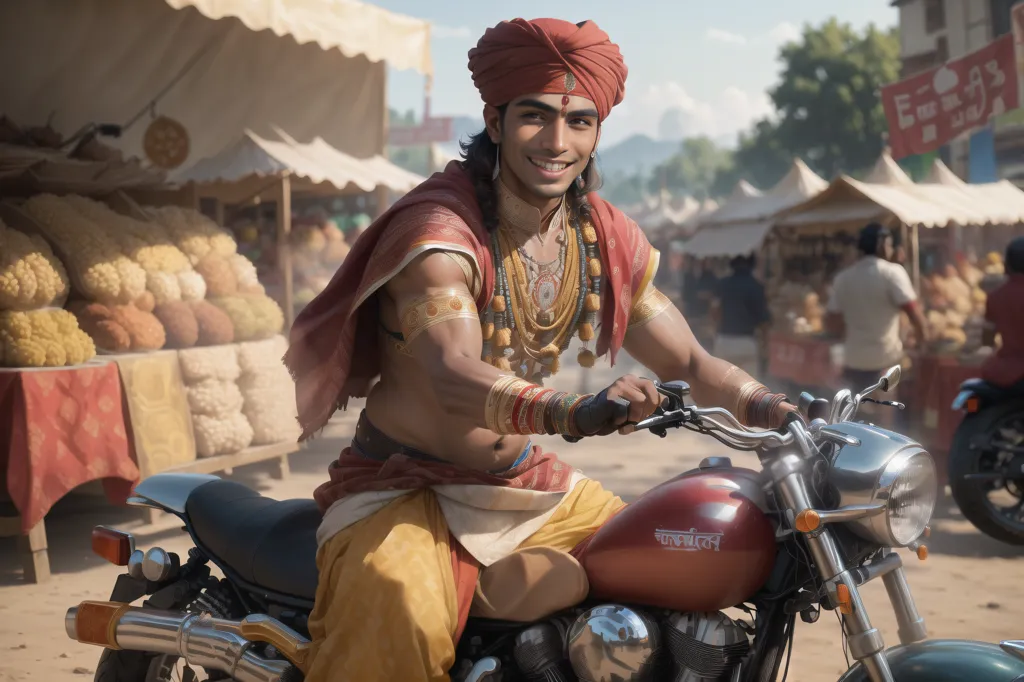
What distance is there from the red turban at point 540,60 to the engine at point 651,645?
47.9 inches

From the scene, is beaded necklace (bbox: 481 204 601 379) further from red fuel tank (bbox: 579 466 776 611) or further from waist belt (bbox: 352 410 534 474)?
red fuel tank (bbox: 579 466 776 611)

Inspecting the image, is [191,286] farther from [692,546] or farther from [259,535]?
[692,546]

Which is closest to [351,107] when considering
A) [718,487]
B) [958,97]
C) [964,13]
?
[958,97]

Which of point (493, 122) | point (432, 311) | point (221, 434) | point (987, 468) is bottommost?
point (987, 468)

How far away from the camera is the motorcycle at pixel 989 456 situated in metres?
6.10

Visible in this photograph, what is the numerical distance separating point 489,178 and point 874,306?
5781mm

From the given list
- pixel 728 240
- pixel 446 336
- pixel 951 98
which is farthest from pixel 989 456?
pixel 728 240

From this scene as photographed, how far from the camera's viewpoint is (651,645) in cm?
210

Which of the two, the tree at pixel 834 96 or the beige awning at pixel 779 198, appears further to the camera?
the tree at pixel 834 96

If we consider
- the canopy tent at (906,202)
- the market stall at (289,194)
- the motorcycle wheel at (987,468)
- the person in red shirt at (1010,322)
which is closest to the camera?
the motorcycle wheel at (987,468)

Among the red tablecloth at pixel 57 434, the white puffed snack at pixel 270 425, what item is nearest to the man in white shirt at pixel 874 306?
the white puffed snack at pixel 270 425

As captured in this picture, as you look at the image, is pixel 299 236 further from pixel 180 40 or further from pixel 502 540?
pixel 502 540

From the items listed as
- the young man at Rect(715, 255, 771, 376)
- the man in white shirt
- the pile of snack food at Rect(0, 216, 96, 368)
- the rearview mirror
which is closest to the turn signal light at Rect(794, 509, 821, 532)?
the rearview mirror

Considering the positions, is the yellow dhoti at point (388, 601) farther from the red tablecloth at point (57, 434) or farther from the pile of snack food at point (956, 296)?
the pile of snack food at point (956, 296)
